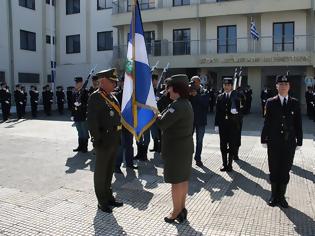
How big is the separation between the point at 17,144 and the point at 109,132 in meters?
6.73

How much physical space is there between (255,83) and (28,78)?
17.5 m

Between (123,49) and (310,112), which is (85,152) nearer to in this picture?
(310,112)

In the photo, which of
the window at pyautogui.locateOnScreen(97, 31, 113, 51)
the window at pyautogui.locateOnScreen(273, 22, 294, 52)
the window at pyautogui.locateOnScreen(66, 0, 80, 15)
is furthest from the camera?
the window at pyautogui.locateOnScreen(66, 0, 80, 15)

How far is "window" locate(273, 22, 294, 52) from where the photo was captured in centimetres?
2473

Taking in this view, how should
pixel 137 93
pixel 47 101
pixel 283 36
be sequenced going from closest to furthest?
pixel 137 93 → pixel 47 101 → pixel 283 36

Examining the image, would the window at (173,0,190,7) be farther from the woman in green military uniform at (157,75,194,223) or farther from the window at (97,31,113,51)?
the woman in green military uniform at (157,75,194,223)

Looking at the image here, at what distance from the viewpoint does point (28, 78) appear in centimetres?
3084

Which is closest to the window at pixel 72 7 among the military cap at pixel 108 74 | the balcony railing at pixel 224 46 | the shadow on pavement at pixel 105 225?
the balcony railing at pixel 224 46

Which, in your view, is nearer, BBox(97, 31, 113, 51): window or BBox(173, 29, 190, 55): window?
BBox(173, 29, 190, 55): window

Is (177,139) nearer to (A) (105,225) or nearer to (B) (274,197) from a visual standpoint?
(A) (105,225)

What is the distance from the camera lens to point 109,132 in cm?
557

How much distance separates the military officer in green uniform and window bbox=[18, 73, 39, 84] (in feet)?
86.2

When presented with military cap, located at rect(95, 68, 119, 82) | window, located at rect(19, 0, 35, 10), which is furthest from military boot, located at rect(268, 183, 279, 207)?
window, located at rect(19, 0, 35, 10)

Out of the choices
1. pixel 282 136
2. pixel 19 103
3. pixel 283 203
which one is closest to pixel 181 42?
pixel 19 103
